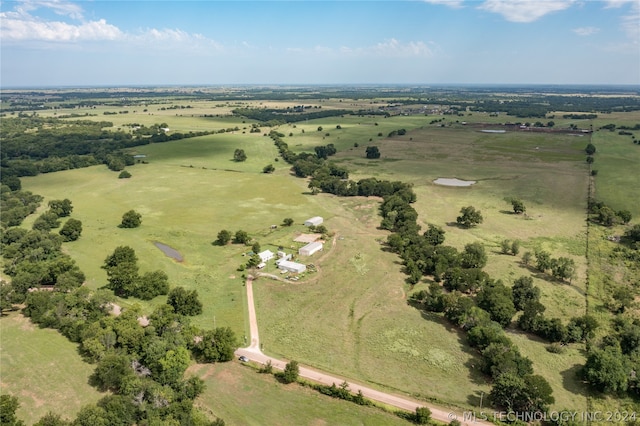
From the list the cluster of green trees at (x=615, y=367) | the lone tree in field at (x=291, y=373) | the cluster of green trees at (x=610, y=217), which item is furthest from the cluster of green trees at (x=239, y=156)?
the cluster of green trees at (x=615, y=367)

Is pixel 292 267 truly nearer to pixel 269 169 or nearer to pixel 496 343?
pixel 496 343

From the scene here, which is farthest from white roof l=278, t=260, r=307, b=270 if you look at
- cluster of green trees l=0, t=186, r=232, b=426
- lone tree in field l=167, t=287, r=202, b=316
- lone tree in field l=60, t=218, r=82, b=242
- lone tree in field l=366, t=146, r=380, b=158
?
lone tree in field l=366, t=146, r=380, b=158

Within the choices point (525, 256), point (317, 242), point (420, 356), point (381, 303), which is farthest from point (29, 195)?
point (525, 256)

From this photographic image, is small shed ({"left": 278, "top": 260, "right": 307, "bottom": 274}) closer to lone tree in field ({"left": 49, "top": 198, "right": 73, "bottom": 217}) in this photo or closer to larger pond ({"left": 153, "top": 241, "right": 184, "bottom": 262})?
larger pond ({"left": 153, "top": 241, "right": 184, "bottom": 262})

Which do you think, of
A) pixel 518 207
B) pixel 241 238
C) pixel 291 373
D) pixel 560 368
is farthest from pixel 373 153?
pixel 291 373

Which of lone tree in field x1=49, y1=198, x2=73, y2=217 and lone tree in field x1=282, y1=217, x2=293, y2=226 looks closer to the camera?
lone tree in field x1=282, y1=217, x2=293, y2=226

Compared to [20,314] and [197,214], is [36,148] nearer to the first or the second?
[197,214]
